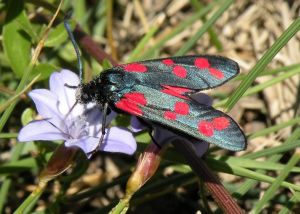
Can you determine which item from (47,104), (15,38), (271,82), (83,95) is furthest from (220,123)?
(15,38)

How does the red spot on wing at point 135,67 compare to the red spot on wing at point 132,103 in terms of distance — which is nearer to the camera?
the red spot on wing at point 132,103

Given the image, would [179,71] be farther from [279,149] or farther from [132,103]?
[279,149]

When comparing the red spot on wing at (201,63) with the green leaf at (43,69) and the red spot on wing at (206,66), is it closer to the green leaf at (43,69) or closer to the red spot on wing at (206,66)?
the red spot on wing at (206,66)

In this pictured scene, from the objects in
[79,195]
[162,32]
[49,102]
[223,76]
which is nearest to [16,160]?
[79,195]

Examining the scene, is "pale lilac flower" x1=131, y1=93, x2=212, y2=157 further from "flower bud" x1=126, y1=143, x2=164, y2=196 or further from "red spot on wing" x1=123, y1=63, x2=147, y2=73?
"red spot on wing" x1=123, y1=63, x2=147, y2=73

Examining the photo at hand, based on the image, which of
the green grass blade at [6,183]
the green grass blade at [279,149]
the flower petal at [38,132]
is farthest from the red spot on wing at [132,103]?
the green grass blade at [6,183]

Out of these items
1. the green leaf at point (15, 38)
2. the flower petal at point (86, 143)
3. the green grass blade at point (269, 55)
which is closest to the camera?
the flower petal at point (86, 143)

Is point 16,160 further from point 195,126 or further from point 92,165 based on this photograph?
point 195,126
